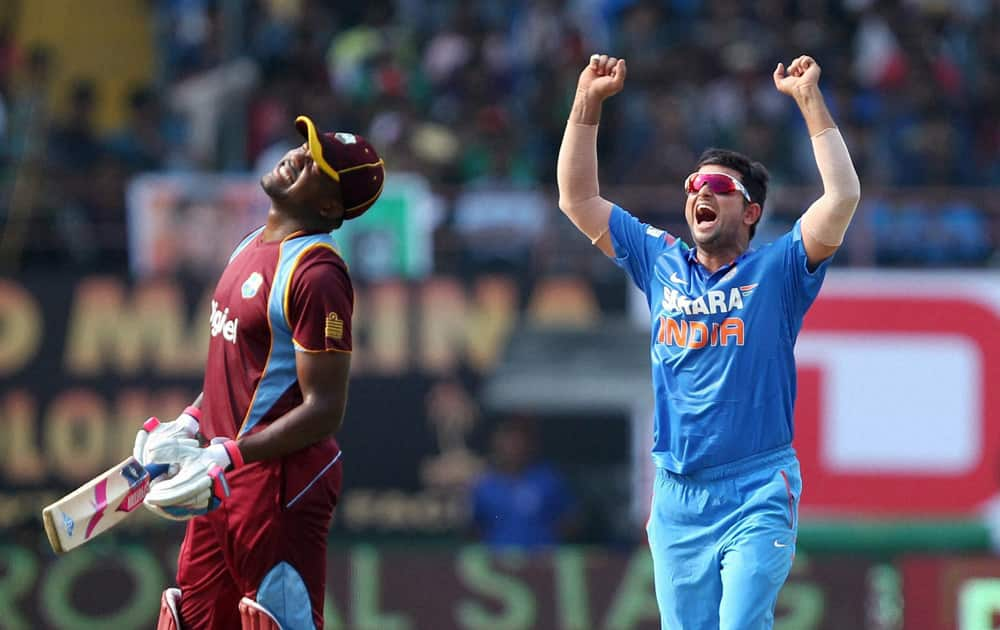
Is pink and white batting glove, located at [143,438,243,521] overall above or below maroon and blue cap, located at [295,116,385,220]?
below

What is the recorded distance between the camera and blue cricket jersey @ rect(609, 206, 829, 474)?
21.7 feet

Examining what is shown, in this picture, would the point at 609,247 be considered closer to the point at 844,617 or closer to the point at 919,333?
the point at 844,617

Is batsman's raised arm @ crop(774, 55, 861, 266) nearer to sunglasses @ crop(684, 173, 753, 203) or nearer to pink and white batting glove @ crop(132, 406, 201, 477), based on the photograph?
sunglasses @ crop(684, 173, 753, 203)

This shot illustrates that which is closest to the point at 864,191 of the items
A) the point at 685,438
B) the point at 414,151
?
the point at 414,151

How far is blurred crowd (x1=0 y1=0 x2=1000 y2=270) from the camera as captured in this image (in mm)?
13898

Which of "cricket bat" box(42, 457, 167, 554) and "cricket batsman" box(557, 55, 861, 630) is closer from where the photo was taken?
"cricket bat" box(42, 457, 167, 554)

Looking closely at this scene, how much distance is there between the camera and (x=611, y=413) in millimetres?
13984

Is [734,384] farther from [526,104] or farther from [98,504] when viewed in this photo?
[526,104]

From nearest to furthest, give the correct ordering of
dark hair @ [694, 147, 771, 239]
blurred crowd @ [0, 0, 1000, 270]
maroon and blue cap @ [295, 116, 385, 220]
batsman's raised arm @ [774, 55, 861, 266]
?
maroon and blue cap @ [295, 116, 385, 220], batsman's raised arm @ [774, 55, 861, 266], dark hair @ [694, 147, 771, 239], blurred crowd @ [0, 0, 1000, 270]

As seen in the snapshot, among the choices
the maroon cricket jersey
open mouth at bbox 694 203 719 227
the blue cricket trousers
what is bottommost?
the blue cricket trousers

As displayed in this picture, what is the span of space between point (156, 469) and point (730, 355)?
7.18 ft

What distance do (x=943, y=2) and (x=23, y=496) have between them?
33.1 ft

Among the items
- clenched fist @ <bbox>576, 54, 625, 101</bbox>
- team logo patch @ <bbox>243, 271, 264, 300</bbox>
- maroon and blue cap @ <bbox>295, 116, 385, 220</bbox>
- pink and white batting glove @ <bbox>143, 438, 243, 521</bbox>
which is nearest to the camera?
pink and white batting glove @ <bbox>143, 438, 243, 521</bbox>

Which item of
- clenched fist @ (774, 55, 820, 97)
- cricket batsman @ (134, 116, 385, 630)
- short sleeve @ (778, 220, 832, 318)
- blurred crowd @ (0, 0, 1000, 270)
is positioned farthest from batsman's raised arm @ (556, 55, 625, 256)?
blurred crowd @ (0, 0, 1000, 270)
